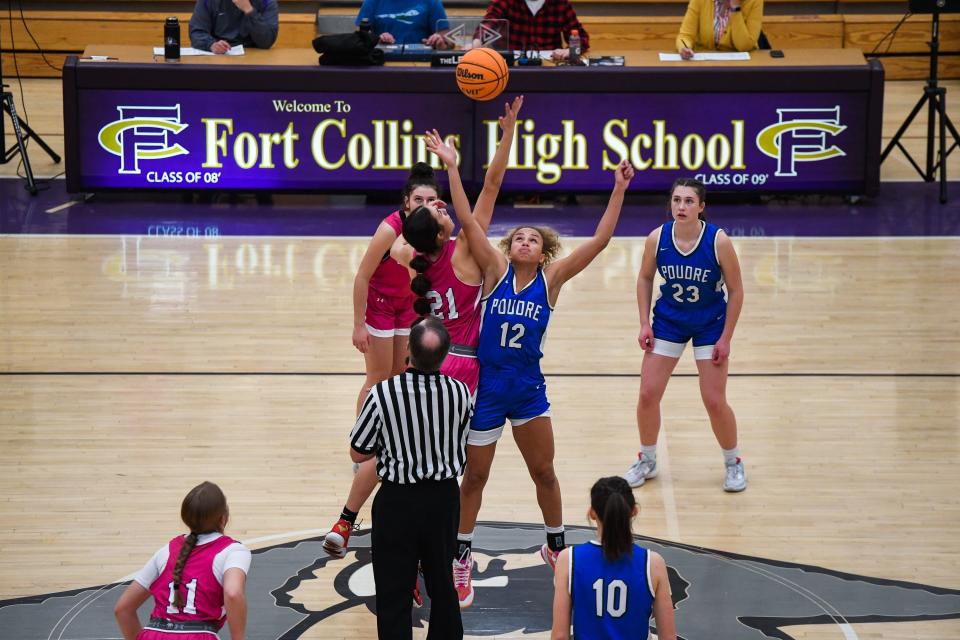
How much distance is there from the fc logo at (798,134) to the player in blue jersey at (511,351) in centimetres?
722

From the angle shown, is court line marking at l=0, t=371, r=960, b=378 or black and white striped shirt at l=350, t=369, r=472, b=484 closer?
black and white striped shirt at l=350, t=369, r=472, b=484

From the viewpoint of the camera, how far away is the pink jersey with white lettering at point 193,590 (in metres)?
4.14

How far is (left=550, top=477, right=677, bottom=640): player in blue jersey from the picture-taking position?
4.03 m

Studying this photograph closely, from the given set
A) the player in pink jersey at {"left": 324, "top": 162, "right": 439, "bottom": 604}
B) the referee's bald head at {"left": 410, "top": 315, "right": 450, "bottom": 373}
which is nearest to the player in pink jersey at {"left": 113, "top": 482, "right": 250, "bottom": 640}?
the referee's bald head at {"left": 410, "top": 315, "right": 450, "bottom": 373}

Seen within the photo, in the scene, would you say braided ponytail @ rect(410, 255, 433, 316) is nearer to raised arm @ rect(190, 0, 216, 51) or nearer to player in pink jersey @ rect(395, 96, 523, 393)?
player in pink jersey @ rect(395, 96, 523, 393)

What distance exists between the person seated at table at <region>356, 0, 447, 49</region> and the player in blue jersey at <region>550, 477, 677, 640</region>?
31.7 feet

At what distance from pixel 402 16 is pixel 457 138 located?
5.18ft

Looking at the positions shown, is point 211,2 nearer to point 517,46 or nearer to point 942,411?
point 517,46

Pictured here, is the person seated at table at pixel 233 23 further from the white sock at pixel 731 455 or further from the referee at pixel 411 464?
the referee at pixel 411 464

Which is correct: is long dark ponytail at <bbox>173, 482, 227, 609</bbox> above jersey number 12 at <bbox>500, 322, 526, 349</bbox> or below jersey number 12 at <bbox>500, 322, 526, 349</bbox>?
below

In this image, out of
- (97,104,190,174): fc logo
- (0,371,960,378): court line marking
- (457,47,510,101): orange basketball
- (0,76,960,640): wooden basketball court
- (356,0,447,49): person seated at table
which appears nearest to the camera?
(0,76,960,640): wooden basketball court

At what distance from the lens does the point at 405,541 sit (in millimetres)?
4605

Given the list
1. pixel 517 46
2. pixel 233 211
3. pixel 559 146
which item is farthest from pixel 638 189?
pixel 233 211

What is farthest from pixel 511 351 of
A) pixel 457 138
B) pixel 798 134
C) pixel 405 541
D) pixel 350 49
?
pixel 798 134
